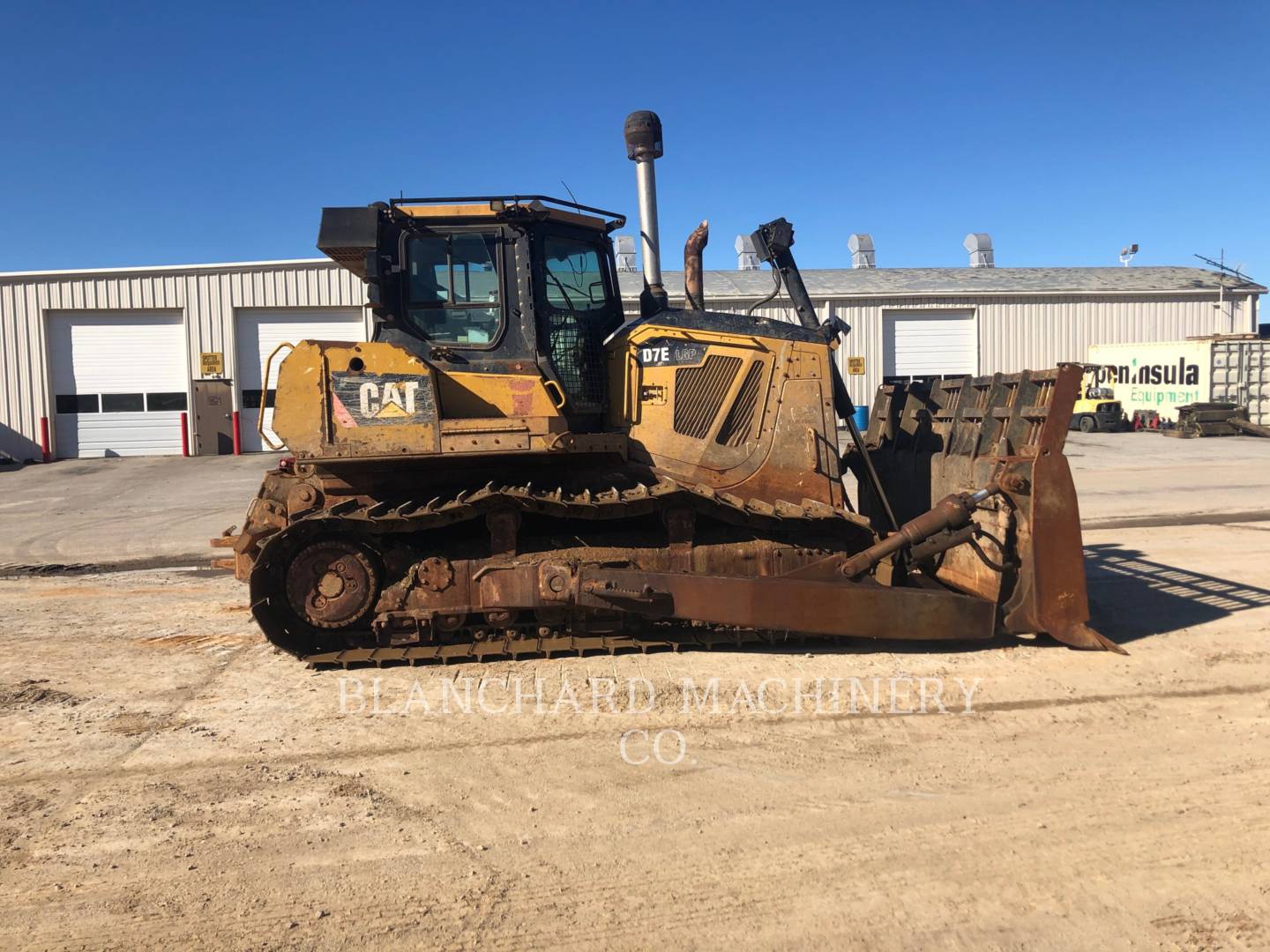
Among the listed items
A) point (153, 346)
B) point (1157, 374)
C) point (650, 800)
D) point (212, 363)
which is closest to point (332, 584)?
point (650, 800)

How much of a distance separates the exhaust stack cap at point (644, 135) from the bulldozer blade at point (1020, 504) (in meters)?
Answer: 3.57

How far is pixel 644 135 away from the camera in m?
8.01

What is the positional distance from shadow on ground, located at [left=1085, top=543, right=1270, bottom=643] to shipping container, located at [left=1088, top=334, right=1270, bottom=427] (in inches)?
895

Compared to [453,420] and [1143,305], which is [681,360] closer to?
[453,420]

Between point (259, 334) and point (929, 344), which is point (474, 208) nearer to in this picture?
point (259, 334)

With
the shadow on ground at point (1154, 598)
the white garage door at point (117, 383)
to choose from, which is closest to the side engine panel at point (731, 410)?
the shadow on ground at point (1154, 598)

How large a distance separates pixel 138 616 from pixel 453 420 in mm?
3788

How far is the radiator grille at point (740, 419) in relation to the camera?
6.07 m

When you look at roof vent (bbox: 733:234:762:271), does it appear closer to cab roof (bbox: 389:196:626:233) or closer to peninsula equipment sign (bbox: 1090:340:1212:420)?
peninsula equipment sign (bbox: 1090:340:1212:420)

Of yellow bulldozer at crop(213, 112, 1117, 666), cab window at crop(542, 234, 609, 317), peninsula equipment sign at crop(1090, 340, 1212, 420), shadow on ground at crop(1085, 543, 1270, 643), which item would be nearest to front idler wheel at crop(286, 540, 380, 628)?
yellow bulldozer at crop(213, 112, 1117, 666)

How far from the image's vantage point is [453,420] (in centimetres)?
557

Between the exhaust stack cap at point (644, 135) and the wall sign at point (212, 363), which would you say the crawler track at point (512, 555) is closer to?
the exhaust stack cap at point (644, 135)

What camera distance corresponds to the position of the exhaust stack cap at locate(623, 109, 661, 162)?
8.00 metres

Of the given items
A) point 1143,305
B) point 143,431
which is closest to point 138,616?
point 143,431
